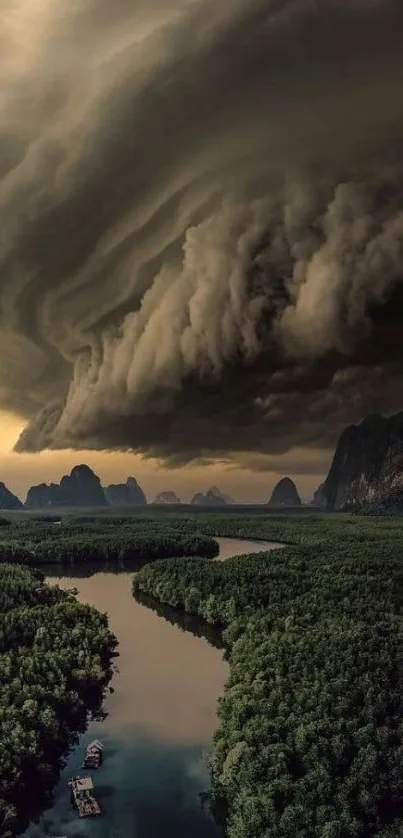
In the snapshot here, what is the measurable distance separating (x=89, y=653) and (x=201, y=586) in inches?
1002

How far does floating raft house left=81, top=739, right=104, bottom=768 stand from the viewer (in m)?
36.1

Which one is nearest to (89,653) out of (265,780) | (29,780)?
(29,780)

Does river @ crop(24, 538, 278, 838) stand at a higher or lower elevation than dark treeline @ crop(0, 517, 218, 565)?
lower

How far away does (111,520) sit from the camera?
185000 millimetres

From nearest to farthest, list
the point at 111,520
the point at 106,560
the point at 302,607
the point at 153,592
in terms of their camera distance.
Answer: the point at 302,607 < the point at 153,592 < the point at 106,560 < the point at 111,520

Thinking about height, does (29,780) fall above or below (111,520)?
below

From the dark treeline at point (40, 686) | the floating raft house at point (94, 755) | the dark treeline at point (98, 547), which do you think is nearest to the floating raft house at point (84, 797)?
the dark treeline at point (40, 686)

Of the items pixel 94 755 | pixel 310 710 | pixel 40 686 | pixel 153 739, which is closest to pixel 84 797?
pixel 94 755

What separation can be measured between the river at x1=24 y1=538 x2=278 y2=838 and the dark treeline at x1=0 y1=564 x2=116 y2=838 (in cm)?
104

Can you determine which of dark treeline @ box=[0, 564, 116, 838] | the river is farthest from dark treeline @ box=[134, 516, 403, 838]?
dark treeline @ box=[0, 564, 116, 838]

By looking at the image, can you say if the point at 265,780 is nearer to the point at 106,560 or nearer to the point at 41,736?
the point at 41,736

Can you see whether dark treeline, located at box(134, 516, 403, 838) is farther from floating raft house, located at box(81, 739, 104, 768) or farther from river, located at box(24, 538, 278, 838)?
floating raft house, located at box(81, 739, 104, 768)

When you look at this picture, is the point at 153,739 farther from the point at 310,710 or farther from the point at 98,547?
the point at 98,547

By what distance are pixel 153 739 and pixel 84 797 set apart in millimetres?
7859
